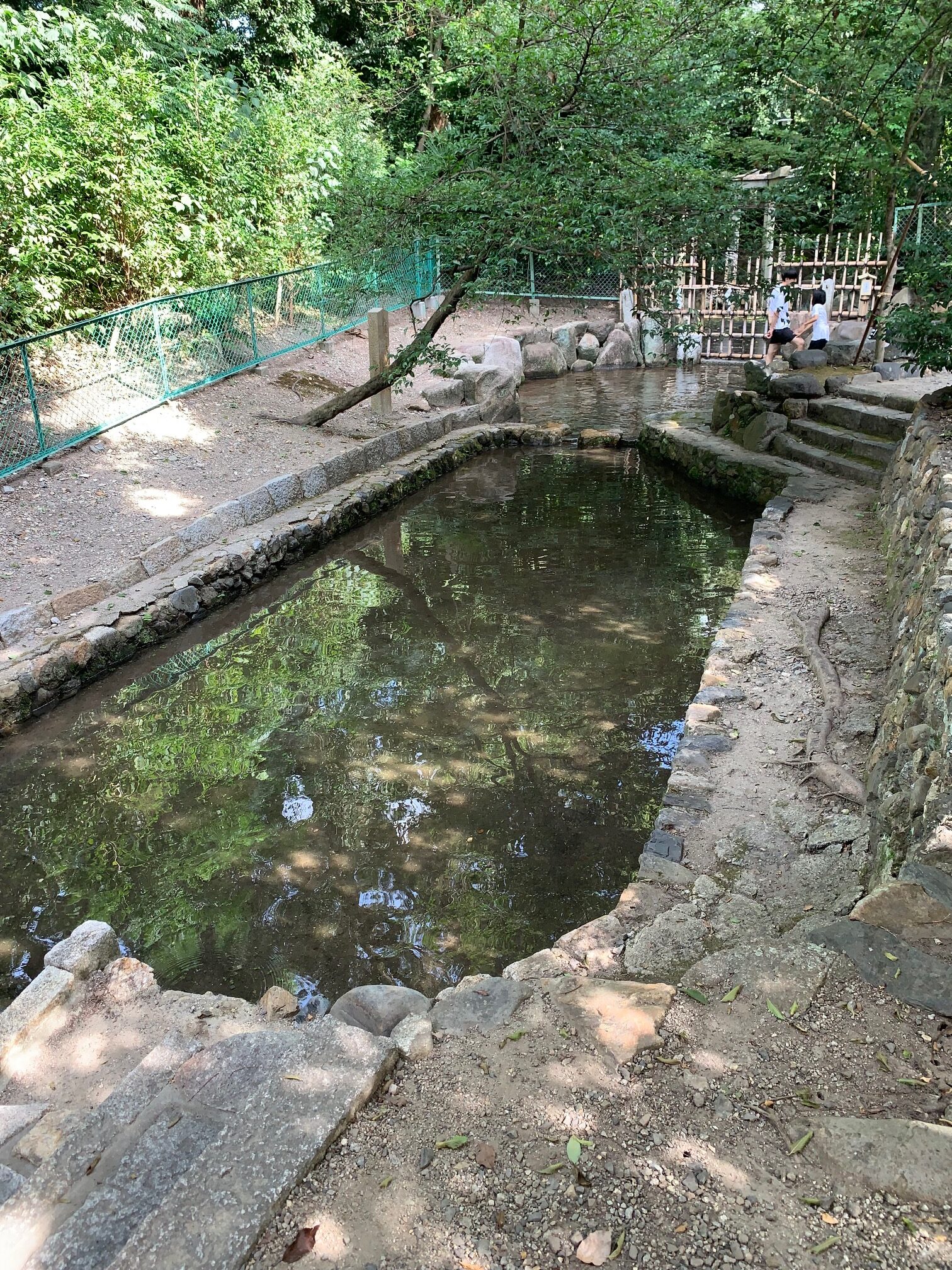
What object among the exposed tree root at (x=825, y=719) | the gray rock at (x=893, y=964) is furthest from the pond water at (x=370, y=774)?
the gray rock at (x=893, y=964)

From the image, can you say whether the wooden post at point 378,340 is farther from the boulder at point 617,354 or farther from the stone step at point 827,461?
the boulder at point 617,354

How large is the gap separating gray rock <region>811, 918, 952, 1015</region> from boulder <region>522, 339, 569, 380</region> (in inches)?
590

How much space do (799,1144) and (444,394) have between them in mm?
11519

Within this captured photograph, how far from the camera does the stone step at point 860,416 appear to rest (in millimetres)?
8789

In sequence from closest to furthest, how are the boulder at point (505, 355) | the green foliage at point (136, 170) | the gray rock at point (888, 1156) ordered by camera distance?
the gray rock at point (888, 1156)
the green foliage at point (136, 170)
the boulder at point (505, 355)

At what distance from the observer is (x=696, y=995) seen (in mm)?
2727

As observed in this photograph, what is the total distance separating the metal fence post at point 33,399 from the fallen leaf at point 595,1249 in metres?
7.69

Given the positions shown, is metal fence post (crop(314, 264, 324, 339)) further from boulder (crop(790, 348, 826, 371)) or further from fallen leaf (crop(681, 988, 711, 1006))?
fallen leaf (crop(681, 988, 711, 1006))

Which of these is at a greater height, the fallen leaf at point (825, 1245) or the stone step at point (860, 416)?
the stone step at point (860, 416)

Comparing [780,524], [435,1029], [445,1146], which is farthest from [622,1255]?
[780,524]

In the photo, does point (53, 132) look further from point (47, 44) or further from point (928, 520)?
point (928, 520)

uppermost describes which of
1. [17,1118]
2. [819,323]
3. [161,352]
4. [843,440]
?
[161,352]

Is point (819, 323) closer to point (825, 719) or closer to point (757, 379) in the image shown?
point (757, 379)

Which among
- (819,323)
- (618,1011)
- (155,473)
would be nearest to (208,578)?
(155,473)
